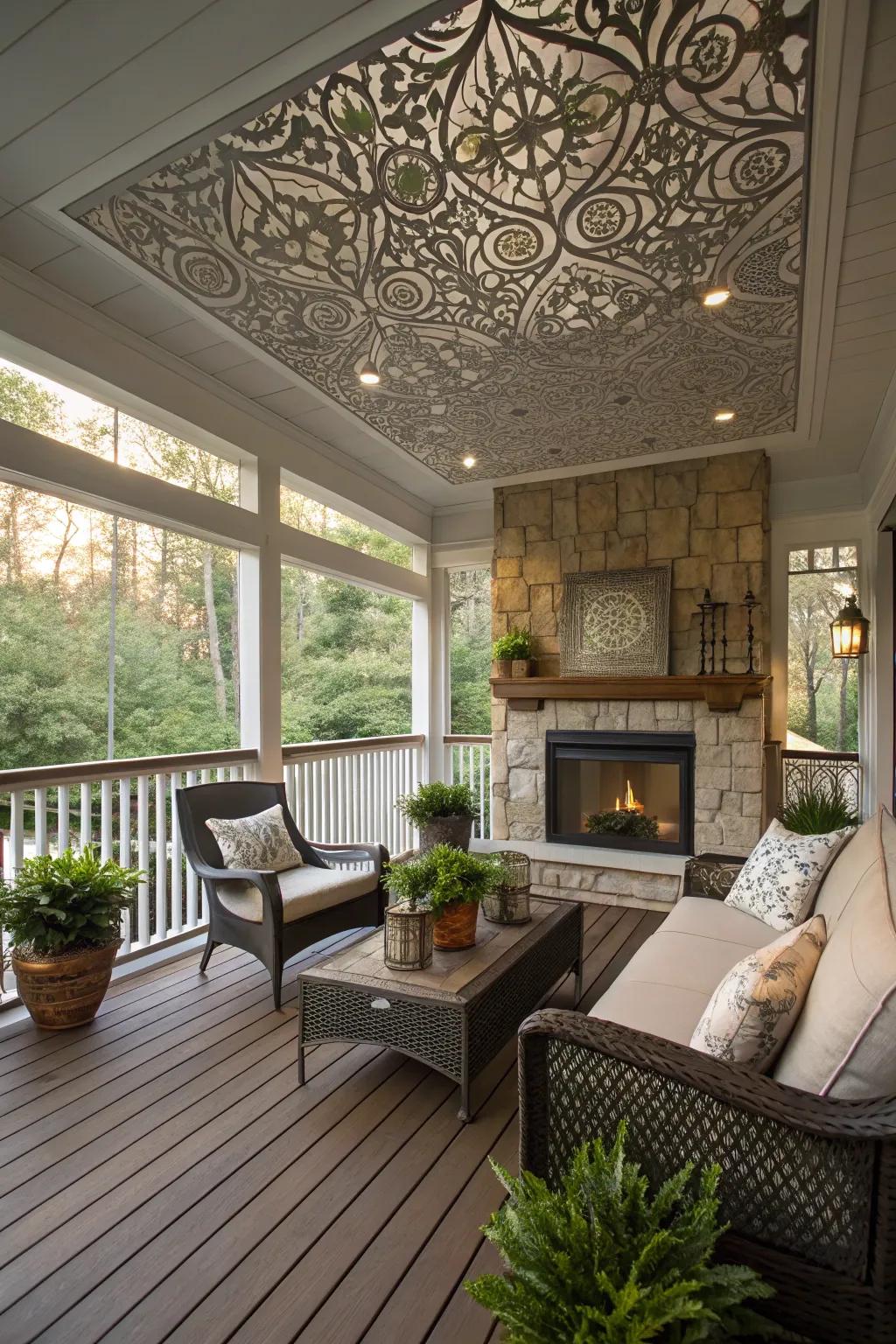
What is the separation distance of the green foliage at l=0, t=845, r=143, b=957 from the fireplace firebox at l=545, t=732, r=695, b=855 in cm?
311

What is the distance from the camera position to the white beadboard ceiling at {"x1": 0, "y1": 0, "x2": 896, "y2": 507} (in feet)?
5.64

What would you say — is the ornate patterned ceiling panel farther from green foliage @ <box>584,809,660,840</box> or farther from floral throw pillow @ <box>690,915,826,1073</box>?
green foliage @ <box>584,809,660,840</box>

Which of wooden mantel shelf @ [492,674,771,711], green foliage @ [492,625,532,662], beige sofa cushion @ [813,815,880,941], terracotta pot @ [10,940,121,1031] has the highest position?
green foliage @ [492,625,532,662]

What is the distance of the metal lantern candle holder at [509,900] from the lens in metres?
2.85

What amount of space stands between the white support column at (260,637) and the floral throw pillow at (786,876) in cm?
266

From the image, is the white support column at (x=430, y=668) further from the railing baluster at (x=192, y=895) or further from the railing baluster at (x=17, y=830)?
the railing baluster at (x=17, y=830)

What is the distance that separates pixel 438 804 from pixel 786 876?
2.81m

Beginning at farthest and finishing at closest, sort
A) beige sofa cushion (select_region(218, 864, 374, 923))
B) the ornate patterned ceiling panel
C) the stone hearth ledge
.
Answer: the stone hearth ledge, beige sofa cushion (select_region(218, 864, 374, 923)), the ornate patterned ceiling panel

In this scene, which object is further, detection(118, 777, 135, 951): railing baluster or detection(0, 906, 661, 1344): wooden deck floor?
detection(118, 777, 135, 951): railing baluster

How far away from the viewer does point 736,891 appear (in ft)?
9.60

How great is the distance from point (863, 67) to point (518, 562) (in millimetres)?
3700

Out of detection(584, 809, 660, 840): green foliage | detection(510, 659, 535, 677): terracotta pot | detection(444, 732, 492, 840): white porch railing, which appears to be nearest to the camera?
detection(584, 809, 660, 840): green foliage

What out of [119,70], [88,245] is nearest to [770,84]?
[119,70]

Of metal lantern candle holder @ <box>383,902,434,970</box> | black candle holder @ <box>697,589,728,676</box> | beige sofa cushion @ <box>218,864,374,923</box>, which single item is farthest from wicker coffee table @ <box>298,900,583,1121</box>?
black candle holder @ <box>697,589,728,676</box>
